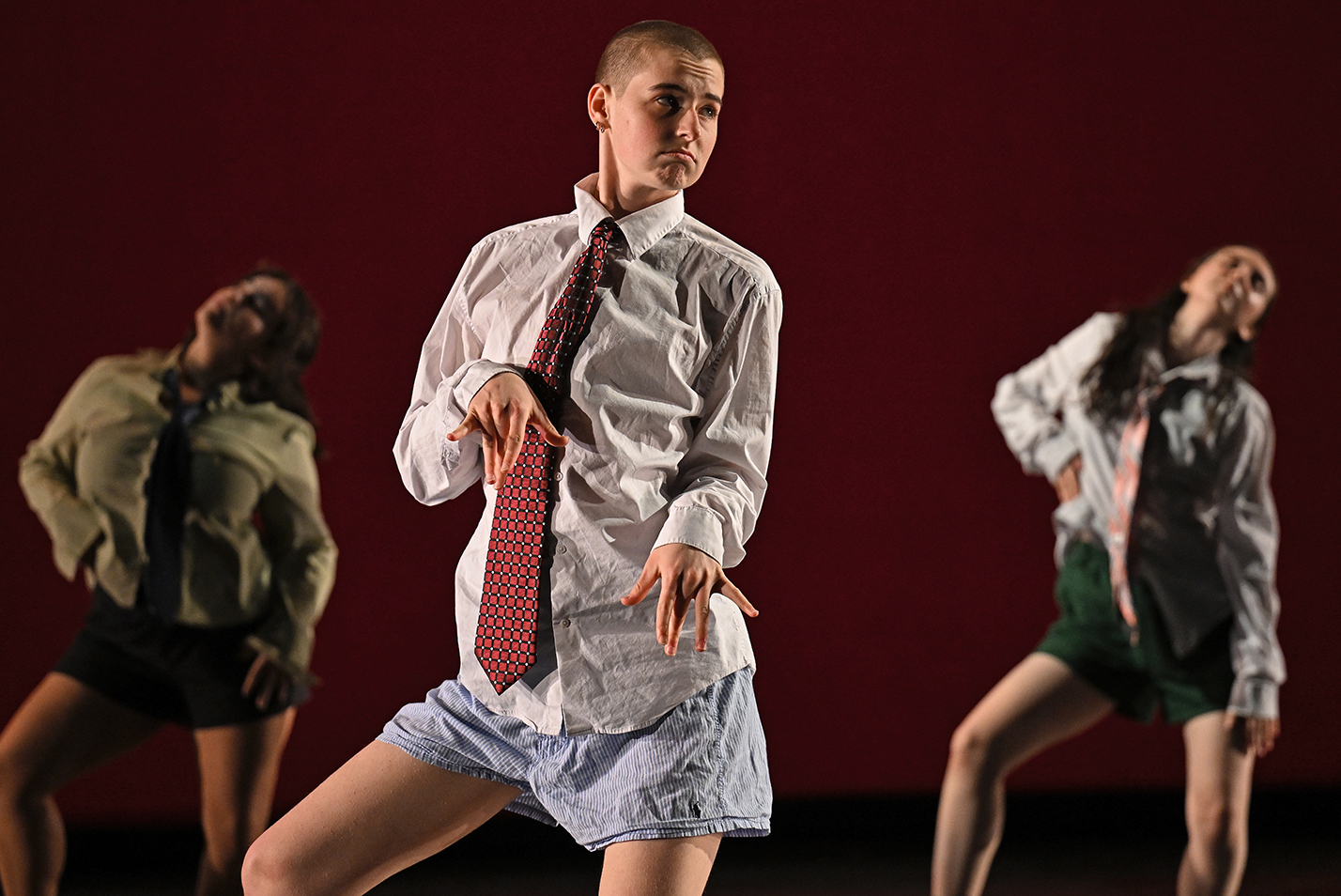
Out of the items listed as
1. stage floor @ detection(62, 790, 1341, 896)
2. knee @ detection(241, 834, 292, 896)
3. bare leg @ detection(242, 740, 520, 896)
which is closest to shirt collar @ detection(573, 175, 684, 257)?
bare leg @ detection(242, 740, 520, 896)

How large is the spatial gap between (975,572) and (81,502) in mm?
2576

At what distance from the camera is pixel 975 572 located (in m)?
4.05

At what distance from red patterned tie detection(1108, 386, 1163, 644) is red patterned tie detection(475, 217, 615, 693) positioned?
7.37ft

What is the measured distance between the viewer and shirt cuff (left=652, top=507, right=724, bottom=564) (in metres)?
1.47

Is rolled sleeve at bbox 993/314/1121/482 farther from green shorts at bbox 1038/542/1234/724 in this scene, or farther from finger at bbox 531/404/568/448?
Answer: finger at bbox 531/404/568/448

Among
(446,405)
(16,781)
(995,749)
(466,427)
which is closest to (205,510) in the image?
(16,781)

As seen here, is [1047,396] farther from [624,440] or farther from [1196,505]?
[624,440]

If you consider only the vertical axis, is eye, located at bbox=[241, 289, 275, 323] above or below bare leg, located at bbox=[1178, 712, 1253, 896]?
above

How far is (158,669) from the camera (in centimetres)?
305

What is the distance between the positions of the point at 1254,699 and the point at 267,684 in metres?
2.41

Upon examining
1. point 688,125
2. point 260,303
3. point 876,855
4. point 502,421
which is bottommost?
point 876,855

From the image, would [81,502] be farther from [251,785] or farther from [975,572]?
[975,572]

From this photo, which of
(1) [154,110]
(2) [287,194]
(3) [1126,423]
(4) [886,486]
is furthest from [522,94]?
(3) [1126,423]

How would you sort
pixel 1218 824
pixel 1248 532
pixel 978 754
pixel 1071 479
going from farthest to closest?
1. pixel 1071 479
2. pixel 1248 532
3. pixel 978 754
4. pixel 1218 824
